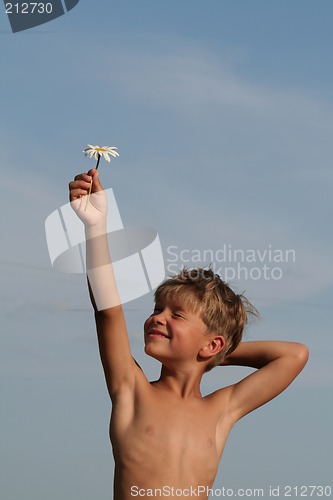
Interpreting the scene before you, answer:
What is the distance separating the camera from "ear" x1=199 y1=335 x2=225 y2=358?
4.10 m

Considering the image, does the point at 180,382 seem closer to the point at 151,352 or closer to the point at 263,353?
the point at 151,352

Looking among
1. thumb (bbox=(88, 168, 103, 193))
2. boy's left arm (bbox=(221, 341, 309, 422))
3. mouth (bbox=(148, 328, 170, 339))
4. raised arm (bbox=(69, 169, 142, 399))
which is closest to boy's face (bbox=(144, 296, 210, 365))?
mouth (bbox=(148, 328, 170, 339))

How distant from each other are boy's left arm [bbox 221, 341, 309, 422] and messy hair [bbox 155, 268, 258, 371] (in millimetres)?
117

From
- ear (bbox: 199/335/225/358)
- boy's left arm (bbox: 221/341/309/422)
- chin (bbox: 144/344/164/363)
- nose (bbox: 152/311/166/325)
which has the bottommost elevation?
boy's left arm (bbox: 221/341/309/422)

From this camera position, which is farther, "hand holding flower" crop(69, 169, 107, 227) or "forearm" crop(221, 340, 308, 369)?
"forearm" crop(221, 340, 308, 369)

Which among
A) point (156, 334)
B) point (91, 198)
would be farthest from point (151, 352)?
point (91, 198)

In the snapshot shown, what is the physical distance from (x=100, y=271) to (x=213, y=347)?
0.72 m

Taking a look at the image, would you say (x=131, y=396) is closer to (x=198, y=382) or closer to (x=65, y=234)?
(x=198, y=382)

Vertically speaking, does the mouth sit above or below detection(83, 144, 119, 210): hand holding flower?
below

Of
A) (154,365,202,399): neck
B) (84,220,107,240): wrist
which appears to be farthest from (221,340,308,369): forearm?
(84,220,107,240): wrist

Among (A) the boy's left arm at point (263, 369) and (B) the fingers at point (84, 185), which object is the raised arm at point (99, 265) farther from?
(A) the boy's left arm at point (263, 369)

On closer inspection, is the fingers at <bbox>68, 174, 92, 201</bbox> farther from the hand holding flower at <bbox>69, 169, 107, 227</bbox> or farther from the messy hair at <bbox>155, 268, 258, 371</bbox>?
the messy hair at <bbox>155, 268, 258, 371</bbox>

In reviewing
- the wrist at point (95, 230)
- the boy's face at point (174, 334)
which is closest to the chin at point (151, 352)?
the boy's face at point (174, 334)

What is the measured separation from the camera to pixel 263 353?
438 centimetres
